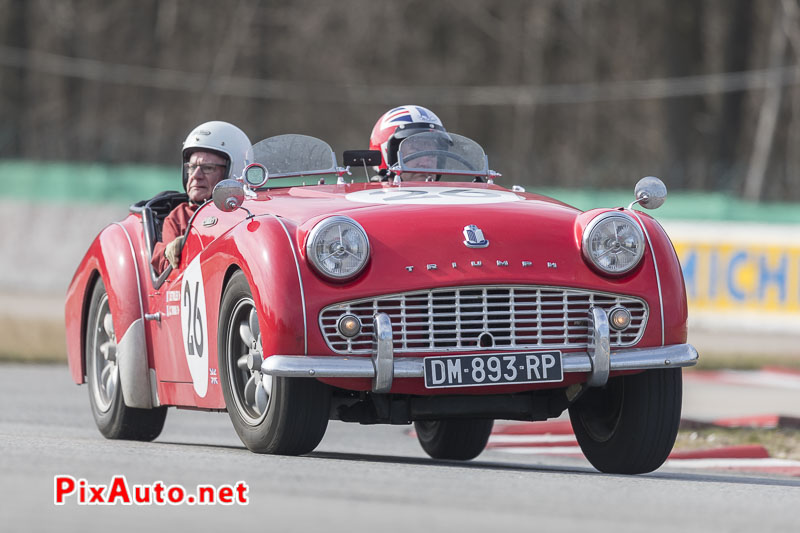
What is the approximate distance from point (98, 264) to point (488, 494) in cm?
368

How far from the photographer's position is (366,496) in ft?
16.8

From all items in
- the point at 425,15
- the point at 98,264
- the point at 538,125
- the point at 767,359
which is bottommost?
the point at 767,359

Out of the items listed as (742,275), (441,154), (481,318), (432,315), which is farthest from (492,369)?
(742,275)

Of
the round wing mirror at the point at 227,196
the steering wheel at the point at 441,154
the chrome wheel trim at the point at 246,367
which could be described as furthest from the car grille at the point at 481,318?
the steering wheel at the point at 441,154

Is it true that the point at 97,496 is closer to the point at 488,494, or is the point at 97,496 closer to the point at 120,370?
the point at 488,494

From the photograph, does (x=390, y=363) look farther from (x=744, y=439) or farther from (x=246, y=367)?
(x=744, y=439)

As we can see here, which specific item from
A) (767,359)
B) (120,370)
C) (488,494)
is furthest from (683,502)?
(767,359)

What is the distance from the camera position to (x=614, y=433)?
22.4 feet

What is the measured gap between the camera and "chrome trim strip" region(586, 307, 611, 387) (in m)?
6.25

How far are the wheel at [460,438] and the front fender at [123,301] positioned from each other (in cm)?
165

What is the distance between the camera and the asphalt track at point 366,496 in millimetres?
4555

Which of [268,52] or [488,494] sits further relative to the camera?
[268,52]

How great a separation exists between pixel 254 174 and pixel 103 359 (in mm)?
1631

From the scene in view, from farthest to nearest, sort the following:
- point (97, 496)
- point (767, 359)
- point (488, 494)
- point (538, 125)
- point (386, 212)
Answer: point (538, 125), point (767, 359), point (386, 212), point (488, 494), point (97, 496)
